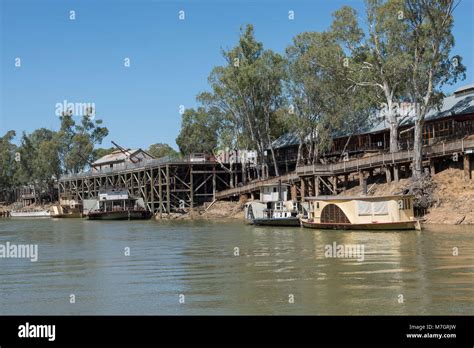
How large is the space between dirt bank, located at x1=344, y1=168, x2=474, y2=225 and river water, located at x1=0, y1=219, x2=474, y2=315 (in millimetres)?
8726

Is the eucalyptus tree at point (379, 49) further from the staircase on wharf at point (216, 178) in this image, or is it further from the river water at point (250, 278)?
the river water at point (250, 278)

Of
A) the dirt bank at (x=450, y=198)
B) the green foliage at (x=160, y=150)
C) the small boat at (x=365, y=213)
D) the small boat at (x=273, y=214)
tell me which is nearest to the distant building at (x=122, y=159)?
the green foliage at (x=160, y=150)

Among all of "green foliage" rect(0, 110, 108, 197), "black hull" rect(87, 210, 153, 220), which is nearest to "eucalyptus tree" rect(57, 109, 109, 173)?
"green foliage" rect(0, 110, 108, 197)

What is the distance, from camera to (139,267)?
25641 millimetres

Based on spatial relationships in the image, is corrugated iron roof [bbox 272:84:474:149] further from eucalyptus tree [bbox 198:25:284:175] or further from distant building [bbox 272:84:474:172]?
eucalyptus tree [bbox 198:25:284:175]

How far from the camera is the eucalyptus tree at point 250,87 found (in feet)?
221

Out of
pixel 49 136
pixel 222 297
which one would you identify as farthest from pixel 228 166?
pixel 49 136

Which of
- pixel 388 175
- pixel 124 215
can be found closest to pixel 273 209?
pixel 388 175

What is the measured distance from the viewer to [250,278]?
21734mm

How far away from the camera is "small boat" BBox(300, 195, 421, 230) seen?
133ft

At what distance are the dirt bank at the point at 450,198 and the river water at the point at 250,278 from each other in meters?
8.73

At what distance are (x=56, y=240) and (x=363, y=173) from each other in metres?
31.2

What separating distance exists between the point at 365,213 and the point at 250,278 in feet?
72.4
